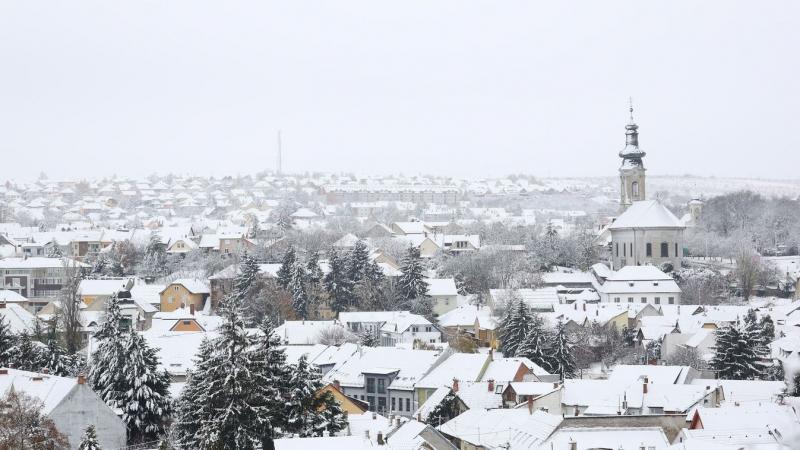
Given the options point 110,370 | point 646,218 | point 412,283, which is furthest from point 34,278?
point 110,370

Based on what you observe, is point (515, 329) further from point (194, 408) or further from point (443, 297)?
point (194, 408)

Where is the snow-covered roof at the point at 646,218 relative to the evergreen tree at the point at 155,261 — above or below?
above

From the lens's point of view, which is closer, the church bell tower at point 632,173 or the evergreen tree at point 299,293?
the evergreen tree at point 299,293

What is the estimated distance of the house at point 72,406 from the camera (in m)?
30.5

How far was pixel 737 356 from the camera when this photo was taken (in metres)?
41.7

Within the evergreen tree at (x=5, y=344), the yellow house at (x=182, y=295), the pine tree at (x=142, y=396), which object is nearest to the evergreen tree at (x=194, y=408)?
the pine tree at (x=142, y=396)

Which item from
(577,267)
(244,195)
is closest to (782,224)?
(577,267)

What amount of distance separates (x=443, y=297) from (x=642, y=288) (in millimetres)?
10227

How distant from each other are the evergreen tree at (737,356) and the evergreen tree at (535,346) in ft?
23.2

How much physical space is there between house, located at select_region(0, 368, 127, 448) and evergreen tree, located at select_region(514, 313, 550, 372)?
63.9ft

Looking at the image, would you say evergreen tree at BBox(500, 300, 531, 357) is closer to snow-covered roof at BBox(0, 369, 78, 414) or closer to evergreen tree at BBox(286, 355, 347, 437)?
evergreen tree at BBox(286, 355, 347, 437)

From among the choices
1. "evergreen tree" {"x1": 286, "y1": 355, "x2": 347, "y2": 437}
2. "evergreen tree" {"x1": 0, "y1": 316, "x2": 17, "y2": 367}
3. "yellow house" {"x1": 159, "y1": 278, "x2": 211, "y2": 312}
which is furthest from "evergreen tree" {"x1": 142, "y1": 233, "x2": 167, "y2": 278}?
"evergreen tree" {"x1": 286, "y1": 355, "x2": 347, "y2": 437}

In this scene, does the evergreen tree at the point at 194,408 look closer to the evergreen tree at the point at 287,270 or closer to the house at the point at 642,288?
the evergreen tree at the point at 287,270

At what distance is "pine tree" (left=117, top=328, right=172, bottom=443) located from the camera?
33.4m
